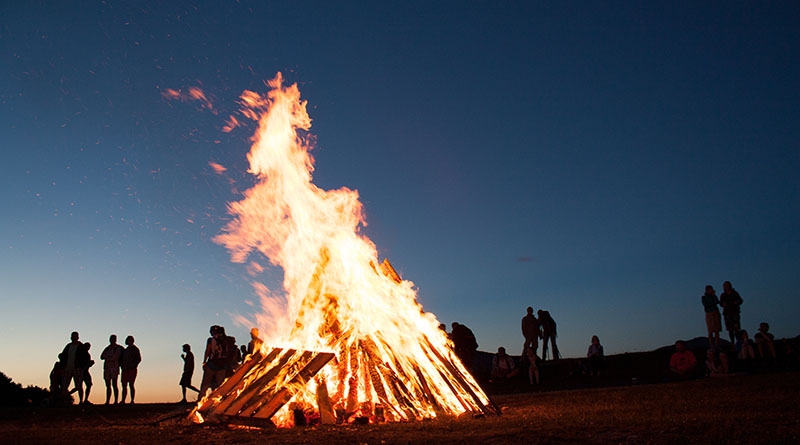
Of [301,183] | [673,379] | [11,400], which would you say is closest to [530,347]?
[673,379]

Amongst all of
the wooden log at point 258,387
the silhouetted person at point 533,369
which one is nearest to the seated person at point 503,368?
the silhouetted person at point 533,369

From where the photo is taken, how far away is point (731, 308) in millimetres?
14898

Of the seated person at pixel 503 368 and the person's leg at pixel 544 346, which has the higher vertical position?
the person's leg at pixel 544 346

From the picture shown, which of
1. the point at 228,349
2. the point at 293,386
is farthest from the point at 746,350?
the point at 228,349

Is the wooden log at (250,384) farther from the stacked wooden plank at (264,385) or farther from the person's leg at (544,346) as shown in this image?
the person's leg at (544,346)

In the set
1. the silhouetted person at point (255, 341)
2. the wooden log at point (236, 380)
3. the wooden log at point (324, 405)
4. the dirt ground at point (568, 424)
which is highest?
the silhouetted person at point (255, 341)

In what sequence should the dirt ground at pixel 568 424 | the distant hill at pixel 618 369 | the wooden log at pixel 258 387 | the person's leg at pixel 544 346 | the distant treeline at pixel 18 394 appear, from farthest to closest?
the person's leg at pixel 544 346 < the distant treeline at pixel 18 394 < the distant hill at pixel 618 369 < the wooden log at pixel 258 387 < the dirt ground at pixel 568 424

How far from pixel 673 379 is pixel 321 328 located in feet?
28.4

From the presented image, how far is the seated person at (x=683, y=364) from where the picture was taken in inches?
515

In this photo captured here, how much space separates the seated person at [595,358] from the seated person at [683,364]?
279cm

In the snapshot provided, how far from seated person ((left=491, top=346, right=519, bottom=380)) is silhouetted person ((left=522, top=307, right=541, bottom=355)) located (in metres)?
0.63

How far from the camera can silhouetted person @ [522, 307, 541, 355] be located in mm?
17375

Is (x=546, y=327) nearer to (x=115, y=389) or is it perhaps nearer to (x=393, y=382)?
(x=393, y=382)

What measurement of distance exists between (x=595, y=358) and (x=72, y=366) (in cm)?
1385
